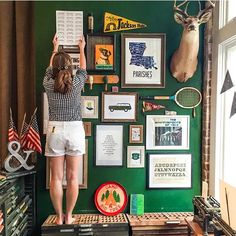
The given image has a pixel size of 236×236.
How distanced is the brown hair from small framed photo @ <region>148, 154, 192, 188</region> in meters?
1.14

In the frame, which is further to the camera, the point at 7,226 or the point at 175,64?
the point at 175,64

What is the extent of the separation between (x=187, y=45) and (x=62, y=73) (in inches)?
46.4

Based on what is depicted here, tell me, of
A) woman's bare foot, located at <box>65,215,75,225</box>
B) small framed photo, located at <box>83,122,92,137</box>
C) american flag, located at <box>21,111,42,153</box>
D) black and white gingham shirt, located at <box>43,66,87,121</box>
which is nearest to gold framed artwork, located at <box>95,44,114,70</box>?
black and white gingham shirt, located at <box>43,66,87,121</box>

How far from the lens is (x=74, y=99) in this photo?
8.89 feet

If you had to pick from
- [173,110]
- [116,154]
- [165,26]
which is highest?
[165,26]

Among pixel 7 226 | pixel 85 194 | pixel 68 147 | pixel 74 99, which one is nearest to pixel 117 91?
pixel 74 99

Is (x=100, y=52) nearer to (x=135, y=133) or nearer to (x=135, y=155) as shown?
(x=135, y=133)

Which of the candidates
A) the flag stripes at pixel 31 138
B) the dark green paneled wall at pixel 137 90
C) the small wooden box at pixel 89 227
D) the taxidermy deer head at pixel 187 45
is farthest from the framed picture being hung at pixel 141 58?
the small wooden box at pixel 89 227

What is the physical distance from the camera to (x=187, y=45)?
113 inches

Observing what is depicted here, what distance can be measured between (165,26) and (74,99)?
1.23 meters

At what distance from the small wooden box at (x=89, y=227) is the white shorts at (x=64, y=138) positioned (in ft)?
2.14

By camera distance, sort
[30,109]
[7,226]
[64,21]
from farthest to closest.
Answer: [30,109], [64,21], [7,226]

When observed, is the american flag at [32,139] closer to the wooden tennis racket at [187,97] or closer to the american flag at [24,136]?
the american flag at [24,136]

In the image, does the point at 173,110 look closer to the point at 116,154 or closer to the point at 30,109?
the point at 116,154
